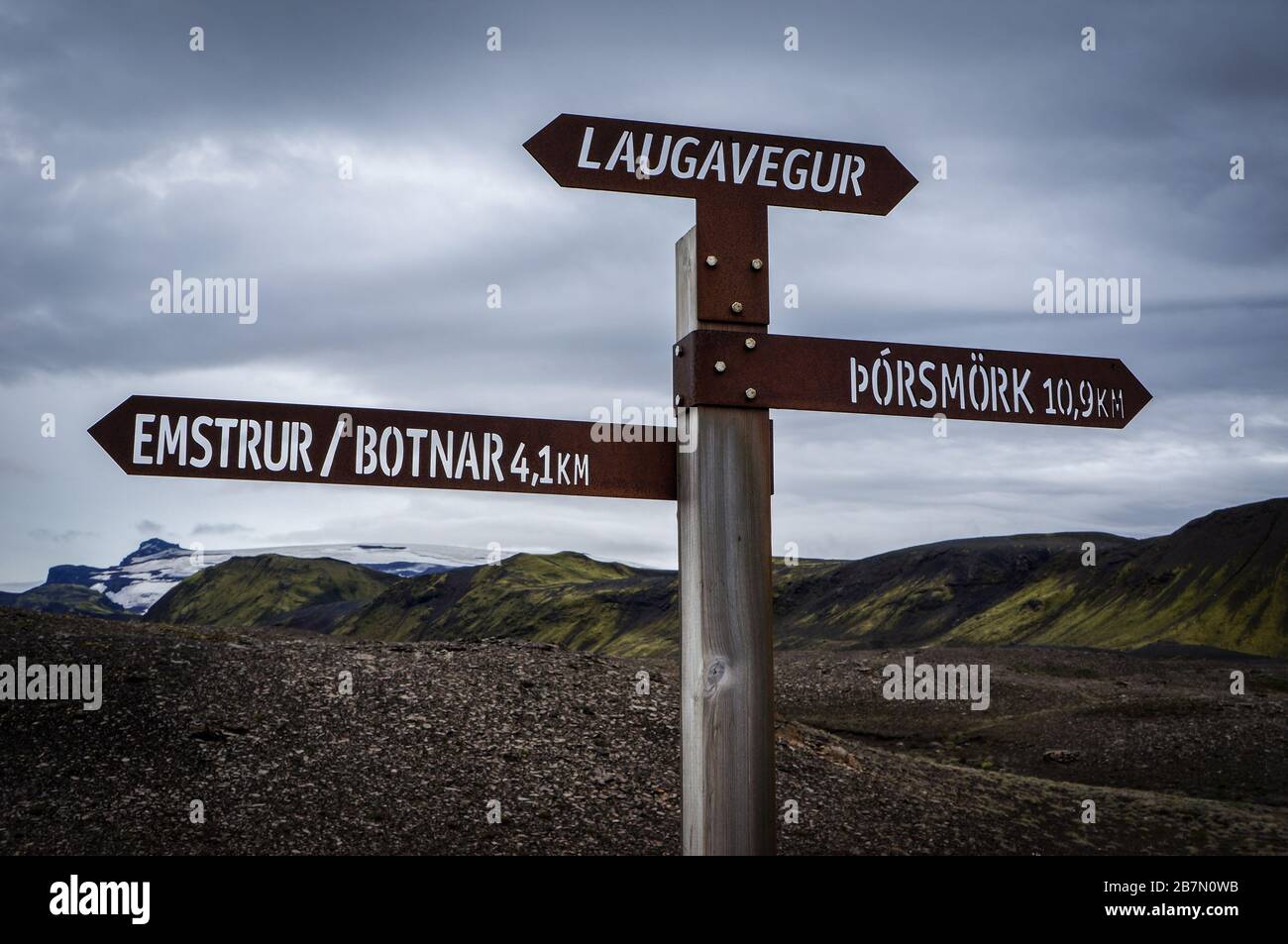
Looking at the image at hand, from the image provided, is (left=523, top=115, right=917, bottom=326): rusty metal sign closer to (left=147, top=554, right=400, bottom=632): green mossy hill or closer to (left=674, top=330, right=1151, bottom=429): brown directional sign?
(left=674, top=330, right=1151, bottom=429): brown directional sign

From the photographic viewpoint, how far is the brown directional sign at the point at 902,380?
13.0 feet

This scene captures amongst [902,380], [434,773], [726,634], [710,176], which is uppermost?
[710,176]

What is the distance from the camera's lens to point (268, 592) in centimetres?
11600

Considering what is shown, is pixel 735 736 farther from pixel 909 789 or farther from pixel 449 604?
pixel 449 604

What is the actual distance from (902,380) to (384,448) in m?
2.07

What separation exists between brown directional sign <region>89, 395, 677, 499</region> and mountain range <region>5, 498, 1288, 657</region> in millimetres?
26421

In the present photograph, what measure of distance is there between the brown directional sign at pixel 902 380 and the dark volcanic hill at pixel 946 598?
22.7 metres

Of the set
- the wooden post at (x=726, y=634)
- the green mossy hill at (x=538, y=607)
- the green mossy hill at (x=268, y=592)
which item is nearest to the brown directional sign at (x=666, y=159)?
the wooden post at (x=726, y=634)

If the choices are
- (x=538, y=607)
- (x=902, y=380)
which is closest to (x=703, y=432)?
(x=902, y=380)
